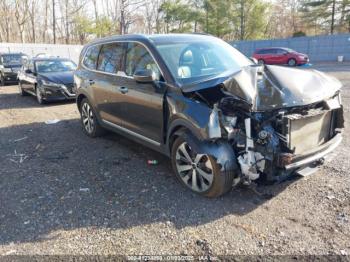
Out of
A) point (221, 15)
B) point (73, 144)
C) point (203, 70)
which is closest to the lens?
point (203, 70)

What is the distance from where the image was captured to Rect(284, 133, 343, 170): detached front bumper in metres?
3.42

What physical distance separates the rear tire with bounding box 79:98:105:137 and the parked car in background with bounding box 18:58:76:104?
3904 mm

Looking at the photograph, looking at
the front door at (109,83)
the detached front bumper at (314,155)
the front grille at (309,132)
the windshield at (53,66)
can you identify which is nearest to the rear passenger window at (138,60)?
the front door at (109,83)

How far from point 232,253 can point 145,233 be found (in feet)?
2.98

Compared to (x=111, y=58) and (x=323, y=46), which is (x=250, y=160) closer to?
(x=111, y=58)

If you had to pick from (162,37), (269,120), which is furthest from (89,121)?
(269,120)

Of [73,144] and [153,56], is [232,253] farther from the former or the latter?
[73,144]

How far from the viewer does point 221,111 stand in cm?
353

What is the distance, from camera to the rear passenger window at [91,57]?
613cm

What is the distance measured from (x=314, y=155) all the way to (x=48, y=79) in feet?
29.8

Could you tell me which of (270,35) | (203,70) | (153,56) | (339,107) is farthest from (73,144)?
(270,35)

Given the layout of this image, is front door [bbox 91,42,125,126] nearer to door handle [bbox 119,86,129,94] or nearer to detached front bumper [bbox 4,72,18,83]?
door handle [bbox 119,86,129,94]

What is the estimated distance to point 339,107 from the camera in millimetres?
4039

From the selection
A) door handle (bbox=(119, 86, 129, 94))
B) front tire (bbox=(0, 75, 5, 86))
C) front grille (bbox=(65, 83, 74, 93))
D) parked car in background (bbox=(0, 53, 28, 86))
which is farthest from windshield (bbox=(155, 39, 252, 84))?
front tire (bbox=(0, 75, 5, 86))
